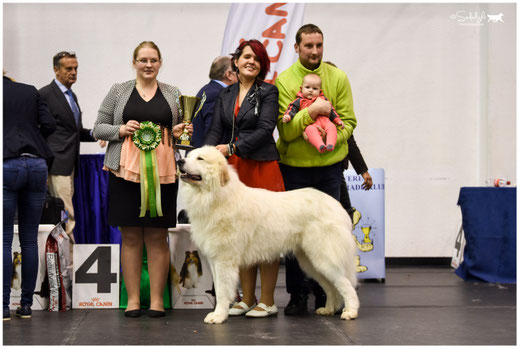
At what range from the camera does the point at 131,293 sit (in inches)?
179

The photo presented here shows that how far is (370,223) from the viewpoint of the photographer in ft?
21.8

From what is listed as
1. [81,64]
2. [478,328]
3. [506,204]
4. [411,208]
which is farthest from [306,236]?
[81,64]

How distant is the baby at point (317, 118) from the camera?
14.1 ft

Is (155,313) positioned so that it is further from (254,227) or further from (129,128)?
(129,128)

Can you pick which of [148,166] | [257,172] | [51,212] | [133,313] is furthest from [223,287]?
[51,212]

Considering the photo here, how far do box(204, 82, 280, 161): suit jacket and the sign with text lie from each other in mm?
2425

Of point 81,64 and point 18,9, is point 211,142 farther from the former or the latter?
point 18,9

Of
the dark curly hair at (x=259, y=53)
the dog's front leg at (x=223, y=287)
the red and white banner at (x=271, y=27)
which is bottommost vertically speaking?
the dog's front leg at (x=223, y=287)

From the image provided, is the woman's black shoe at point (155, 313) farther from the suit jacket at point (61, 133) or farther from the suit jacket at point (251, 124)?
the suit jacket at point (61, 133)

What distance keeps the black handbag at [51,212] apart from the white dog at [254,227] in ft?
5.50

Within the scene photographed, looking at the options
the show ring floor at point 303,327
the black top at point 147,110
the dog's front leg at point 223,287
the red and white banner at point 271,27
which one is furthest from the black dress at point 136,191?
the red and white banner at point 271,27

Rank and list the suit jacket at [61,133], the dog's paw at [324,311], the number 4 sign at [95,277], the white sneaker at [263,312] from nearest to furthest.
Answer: the white sneaker at [263,312], the dog's paw at [324,311], the number 4 sign at [95,277], the suit jacket at [61,133]

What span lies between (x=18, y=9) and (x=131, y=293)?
469cm

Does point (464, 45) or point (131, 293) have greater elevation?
point (464, 45)
